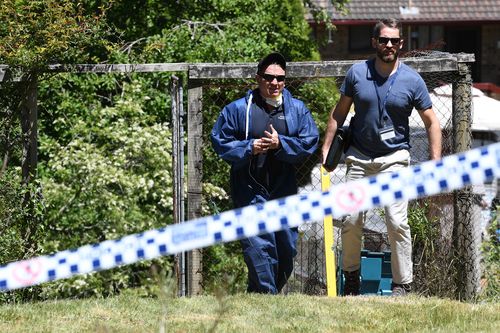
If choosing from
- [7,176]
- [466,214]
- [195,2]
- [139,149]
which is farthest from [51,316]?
[195,2]

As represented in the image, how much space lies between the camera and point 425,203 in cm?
889

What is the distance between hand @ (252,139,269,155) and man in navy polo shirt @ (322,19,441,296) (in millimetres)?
428

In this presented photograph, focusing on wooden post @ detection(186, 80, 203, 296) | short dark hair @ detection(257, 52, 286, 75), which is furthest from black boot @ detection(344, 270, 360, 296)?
short dark hair @ detection(257, 52, 286, 75)

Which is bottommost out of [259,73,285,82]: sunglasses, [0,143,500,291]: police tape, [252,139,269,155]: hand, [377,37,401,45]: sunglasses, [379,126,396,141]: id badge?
[0,143,500,291]: police tape

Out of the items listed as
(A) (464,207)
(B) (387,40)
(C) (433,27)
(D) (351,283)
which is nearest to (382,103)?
(B) (387,40)

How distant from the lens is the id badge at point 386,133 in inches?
298

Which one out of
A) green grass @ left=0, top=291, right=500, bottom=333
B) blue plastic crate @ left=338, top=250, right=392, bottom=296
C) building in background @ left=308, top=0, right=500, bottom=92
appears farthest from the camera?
building in background @ left=308, top=0, right=500, bottom=92

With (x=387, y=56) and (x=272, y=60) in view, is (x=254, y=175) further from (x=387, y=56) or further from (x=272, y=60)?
(x=387, y=56)

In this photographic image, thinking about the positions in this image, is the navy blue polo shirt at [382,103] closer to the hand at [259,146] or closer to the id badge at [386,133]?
the id badge at [386,133]

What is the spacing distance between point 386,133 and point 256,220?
258cm

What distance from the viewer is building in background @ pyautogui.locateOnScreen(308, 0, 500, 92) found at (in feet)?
97.0

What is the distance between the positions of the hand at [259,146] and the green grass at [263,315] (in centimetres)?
103

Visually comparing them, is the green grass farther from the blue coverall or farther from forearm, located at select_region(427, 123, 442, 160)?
forearm, located at select_region(427, 123, 442, 160)

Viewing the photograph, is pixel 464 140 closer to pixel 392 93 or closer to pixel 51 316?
pixel 392 93
